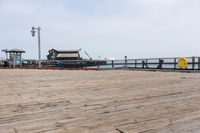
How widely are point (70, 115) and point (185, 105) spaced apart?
194cm

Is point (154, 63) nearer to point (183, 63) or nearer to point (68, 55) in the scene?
point (183, 63)

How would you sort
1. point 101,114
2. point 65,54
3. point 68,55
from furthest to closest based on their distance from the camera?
1. point 65,54
2. point 68,55
3. point 101,114

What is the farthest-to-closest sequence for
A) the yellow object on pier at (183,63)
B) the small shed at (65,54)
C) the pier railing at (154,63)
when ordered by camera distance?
the small shed at (65,54)
the yellow object on pier at (183,63)
the pier railing at (154,63)

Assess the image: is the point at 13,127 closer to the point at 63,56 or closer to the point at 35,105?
the point at 35,105

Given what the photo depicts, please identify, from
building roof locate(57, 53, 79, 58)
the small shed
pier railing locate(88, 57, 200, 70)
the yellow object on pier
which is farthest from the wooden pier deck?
building roof locate(57, 53, 79, 58)

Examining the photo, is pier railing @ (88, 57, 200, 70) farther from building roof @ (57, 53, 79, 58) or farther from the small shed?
building roof @ (57, 53, 79, 58)

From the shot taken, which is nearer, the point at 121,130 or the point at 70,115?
the point at 121,130

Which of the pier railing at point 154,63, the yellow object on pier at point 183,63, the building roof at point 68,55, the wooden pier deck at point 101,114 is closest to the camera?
the wooden pier deck at point 101,114

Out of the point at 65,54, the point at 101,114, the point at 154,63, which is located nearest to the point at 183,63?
the point at 154,63

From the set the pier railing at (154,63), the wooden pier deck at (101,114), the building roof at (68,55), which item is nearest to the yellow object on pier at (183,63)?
the pier railing at (154,63)

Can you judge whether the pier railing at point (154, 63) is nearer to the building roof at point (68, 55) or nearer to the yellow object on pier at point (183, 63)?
the yellow object on pier at point (183, 63)

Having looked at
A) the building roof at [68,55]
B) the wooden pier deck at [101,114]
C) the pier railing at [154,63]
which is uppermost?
the building roof at [68,55]

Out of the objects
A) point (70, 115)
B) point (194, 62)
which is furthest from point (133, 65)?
point (70, 115)

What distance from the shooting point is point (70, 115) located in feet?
13.0
